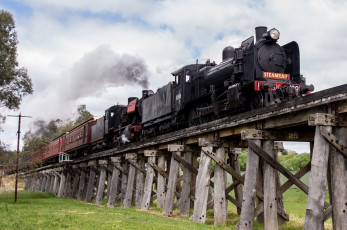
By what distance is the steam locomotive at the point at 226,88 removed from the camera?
1261 cm

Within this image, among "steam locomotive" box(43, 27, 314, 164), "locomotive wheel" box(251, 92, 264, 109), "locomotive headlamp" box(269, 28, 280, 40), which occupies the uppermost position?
"locomotive headlamp" box(269, 28, 280, 40)

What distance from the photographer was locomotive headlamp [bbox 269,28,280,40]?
43.6ft

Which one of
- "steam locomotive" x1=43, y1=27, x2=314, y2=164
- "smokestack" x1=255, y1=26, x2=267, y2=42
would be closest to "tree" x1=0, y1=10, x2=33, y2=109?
"steam locomotive" x1=43, y1=27, x2=314, y2=164

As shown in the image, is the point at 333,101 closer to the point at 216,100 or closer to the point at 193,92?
the point at 216,100

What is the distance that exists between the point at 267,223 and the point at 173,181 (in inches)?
237

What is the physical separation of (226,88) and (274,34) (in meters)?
2.41

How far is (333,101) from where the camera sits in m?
8.15

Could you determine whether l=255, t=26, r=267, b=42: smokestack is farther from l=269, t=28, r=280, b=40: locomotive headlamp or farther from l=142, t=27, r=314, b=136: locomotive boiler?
l=269, t=28, r=280, b=40: locomotive headlamp

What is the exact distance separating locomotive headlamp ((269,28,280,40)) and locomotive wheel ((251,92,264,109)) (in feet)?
6.78

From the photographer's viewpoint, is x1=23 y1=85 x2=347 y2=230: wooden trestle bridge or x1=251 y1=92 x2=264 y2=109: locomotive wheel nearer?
x1=23 y1=85 x2=347 y2=230: wooden trestle bridge

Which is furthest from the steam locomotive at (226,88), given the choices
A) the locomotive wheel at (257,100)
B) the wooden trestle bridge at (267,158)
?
the wooden trestle bridge at (267,158)

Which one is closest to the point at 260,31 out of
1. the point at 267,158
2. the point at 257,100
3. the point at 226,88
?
the point at 226,88

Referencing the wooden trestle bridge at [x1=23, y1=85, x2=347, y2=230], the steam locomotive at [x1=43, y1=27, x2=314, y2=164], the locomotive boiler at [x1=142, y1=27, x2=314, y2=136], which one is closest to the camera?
the wooden trestle bridge at [x1=23, y1=85, x2=347, y2=230]

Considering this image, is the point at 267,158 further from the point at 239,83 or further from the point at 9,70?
the point at 9,70
